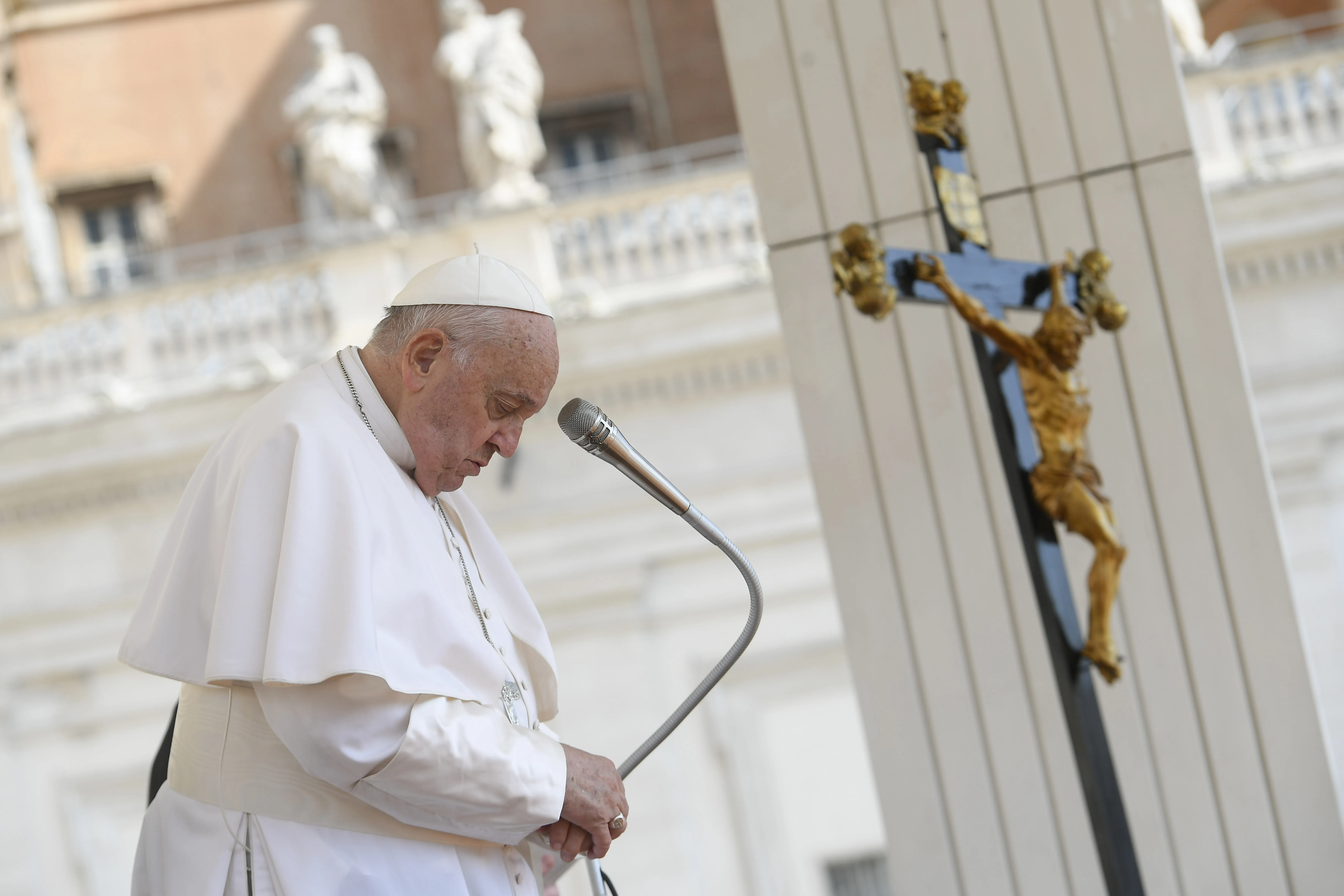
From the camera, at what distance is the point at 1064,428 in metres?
2.08

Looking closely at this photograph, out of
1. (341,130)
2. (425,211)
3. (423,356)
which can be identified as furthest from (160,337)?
(423,356)

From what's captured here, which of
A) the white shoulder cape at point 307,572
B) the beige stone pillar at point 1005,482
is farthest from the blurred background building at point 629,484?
the white shoulder cape at point 307,572

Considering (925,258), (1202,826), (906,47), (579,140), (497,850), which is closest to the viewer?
(497,850)

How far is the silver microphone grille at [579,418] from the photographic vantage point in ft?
5.96

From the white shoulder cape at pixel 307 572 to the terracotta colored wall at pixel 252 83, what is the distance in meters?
10.8

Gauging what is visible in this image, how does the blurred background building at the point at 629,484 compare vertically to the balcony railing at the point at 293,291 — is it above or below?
below

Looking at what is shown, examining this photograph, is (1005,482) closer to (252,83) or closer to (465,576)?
(465,576)

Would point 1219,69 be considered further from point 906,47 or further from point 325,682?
point 325,682

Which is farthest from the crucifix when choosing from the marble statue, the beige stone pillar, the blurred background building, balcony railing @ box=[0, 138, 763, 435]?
the marble statue

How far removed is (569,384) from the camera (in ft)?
24.7

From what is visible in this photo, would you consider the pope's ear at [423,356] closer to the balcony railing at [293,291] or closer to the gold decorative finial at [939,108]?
the gold decorative finial at [939,108]

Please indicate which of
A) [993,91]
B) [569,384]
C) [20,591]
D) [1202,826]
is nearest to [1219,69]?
[569,384]

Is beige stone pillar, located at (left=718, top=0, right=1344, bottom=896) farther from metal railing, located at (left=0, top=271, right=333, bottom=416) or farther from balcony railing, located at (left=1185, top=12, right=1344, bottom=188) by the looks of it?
metal railing, located at (left=0, top=271, right=333, bottom=416)

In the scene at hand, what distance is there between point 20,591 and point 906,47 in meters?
6.40
